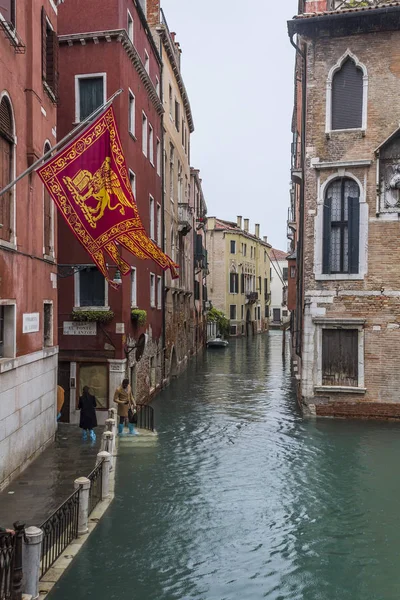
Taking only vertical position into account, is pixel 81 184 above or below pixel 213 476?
above

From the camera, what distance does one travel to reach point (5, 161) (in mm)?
11281

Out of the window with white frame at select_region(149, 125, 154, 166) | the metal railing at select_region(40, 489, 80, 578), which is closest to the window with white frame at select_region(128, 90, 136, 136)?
the window with white frame at select_region(149, 125, 154, 166)

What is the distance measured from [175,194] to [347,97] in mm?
13456

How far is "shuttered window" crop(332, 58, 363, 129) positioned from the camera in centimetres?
1786

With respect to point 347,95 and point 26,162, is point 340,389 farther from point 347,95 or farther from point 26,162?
point 26,162

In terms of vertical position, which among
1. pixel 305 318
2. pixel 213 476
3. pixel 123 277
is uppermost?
pixel 123 277

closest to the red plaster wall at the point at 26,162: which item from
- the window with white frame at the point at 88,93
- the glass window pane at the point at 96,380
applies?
the window with white frame at the point at 88,93

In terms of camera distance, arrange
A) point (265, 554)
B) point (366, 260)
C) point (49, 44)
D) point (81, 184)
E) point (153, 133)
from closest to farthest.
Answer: point (265, 554) → point (81, 184) → point (49, 44) → point (366, 260) → point (153, 133)

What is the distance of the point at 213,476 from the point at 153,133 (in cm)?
1519

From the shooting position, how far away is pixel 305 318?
18312mm

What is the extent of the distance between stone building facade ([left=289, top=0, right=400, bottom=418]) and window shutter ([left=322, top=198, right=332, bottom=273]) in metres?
0.03

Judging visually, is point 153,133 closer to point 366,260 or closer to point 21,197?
point 366,260

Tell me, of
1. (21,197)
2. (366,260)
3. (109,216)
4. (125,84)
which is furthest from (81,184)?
(366,260)

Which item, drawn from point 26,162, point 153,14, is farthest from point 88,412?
point 153,14
